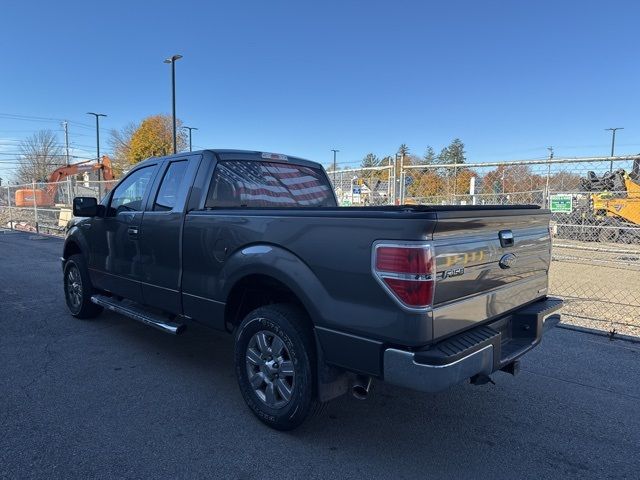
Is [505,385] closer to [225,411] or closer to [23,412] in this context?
[225,411]

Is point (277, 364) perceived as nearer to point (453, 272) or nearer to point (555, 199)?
point (453, 272)

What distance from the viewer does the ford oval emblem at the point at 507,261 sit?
120 inches

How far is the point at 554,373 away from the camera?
170 inches

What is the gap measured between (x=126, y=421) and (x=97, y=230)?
2650 millimetres

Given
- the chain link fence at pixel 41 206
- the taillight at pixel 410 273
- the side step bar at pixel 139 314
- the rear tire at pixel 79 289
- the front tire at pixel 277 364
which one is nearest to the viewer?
the taillight at pixel 410 273

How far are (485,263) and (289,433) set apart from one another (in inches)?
69.2

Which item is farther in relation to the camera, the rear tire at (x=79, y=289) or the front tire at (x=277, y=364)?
the rear tire at (x=79, y=289)

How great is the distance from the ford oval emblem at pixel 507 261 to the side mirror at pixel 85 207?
14.0 feet

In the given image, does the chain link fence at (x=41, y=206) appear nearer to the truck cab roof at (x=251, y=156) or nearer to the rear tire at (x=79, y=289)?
the rear tire at (x=79, y=289)

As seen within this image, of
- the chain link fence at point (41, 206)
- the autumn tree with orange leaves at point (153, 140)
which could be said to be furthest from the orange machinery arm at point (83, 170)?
the autumn tree with orange leaves at point (153, 140)

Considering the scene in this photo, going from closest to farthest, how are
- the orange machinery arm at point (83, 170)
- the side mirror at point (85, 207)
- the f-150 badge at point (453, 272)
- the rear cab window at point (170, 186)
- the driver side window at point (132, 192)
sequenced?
the f-150 badge at point (453, 272), the rear cab window at point (170, 186), the driver side window at point (132, 192), the side mirror at point (85, 207), the orange machinery arm at point (83, 170)

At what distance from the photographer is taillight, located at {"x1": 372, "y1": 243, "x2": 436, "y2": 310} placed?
8.01ft

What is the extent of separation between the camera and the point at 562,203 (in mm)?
8719

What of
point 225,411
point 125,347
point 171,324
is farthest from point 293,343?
point 125,347
